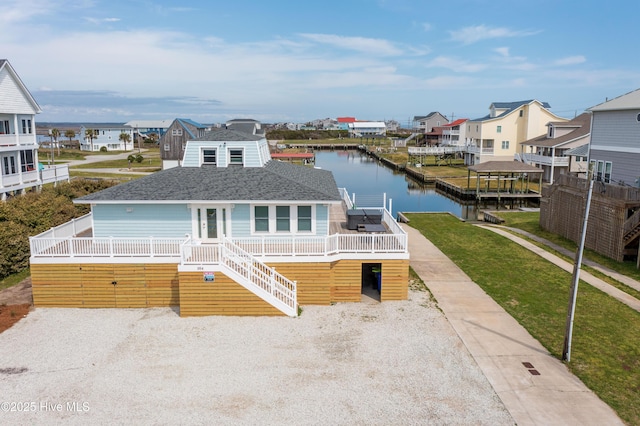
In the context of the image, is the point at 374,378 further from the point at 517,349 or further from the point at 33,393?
the point at 33,393

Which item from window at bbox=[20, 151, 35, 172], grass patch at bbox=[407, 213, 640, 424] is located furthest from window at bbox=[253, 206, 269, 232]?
window at bbox=[20, 151, 35, 172]

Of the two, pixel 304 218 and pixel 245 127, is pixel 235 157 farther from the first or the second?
pixel 245 127

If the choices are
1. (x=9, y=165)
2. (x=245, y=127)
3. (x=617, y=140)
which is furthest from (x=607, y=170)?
(x=245, y=127)

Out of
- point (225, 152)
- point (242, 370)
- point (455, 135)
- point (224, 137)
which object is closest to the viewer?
point (242, 370)

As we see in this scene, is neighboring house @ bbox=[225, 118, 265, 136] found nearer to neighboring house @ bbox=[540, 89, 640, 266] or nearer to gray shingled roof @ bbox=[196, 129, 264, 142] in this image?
gray shingled roof @ bbox=[196, 129, 264, 142]

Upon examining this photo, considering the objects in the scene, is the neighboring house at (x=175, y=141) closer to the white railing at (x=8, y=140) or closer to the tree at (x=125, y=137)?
the white railing at (x=8, y=140)

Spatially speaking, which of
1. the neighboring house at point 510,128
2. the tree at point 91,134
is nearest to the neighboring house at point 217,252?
the neighboring house at point 510,128
